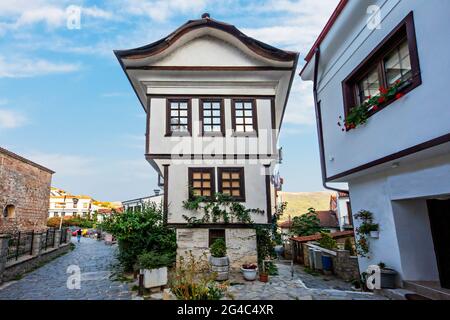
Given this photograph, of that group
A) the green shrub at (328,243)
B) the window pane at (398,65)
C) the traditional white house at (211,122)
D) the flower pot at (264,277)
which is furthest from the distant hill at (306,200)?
the window pane at (398,65)

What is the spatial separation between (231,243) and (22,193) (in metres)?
18.1

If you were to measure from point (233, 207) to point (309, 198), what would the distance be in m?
56.6

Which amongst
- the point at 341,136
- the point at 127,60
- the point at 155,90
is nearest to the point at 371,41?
the point at 341,136

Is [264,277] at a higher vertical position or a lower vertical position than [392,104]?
lower

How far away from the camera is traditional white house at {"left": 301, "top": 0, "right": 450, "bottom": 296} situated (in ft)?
14.3

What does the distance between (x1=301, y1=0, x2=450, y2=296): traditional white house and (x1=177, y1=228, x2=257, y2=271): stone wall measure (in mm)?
3910

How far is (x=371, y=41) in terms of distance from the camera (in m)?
6.07

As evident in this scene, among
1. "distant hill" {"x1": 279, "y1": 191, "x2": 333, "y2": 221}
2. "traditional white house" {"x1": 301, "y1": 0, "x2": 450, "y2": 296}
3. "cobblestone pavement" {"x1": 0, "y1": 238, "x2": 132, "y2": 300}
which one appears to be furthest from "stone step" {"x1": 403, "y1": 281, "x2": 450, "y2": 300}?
"distant hill" {"x1": 279, "y1": 191, "x2": 333, "y2": 221}

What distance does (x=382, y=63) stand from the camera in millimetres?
5945

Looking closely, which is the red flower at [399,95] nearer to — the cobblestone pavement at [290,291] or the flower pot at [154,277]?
the cobblestone pavement at [290,291]

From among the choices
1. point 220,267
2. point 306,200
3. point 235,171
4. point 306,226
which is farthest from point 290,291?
point 306,200

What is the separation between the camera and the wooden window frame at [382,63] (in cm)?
467

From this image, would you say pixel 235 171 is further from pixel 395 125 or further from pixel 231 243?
pixel 395 125

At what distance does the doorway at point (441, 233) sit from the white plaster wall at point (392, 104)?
178cm
